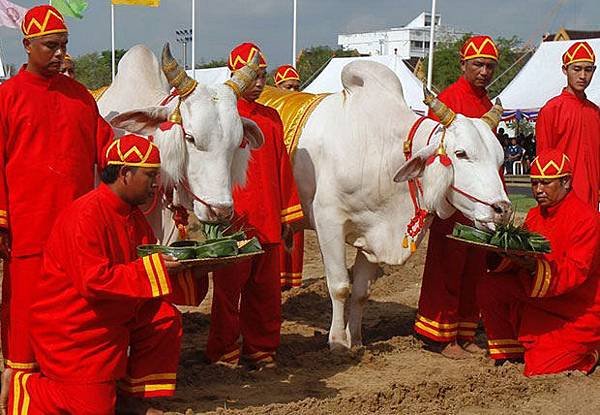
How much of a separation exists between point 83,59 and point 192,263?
1563 inches

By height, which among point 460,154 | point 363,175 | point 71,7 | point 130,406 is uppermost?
Answer: point 71,7

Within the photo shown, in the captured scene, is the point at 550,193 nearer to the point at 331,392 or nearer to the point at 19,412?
the point at 331,392

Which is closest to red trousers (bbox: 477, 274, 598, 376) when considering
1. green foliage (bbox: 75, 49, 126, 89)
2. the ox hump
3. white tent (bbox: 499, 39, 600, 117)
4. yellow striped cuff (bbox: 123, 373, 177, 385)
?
the ox hump

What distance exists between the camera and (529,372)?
17.1 feet

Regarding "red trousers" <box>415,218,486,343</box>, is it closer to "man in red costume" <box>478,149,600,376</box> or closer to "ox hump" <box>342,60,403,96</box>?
"man in red costume" <box>478,149,600,376</box>

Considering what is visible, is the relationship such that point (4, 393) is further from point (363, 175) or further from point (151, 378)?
point (363, 175)

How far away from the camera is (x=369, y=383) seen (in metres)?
5.34

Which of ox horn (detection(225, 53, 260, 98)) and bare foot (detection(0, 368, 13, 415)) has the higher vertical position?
ox horn (detection(225, 53, 260, 98))

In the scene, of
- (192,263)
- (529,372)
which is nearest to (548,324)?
(529,372)

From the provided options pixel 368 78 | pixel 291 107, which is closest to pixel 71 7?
pixel 291 107

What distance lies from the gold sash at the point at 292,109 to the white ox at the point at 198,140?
1.18 meters

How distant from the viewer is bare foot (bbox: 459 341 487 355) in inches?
240

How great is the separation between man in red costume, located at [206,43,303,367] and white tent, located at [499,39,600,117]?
12.8 metres

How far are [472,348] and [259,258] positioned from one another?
1.83m
